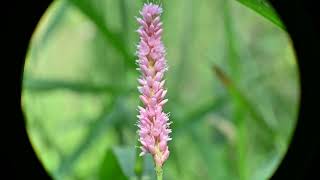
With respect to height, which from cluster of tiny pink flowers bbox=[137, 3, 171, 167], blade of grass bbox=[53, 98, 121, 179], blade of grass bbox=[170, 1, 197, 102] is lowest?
blade of grass bbox=[53, 98, 121, 179]

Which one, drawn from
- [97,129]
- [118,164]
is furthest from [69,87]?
[118,164]

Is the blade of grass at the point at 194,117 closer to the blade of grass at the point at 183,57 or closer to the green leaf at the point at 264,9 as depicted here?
the blade of grass at the point at 183,57

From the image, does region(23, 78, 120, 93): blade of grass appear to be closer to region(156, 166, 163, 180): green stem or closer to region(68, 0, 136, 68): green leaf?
region(68, 0, 136, 68): green leaf

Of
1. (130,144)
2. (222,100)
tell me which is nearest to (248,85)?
(222,100)

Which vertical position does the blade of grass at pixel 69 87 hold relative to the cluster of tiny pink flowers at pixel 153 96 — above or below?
below

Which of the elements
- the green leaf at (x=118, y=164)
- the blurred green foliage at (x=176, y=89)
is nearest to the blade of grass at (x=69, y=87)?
the blurred green foliage at (x=176, y=89)

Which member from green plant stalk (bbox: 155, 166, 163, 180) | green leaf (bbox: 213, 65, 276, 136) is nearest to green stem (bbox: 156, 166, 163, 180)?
green plant stalk (bbox: 155, 166, 163, 180)

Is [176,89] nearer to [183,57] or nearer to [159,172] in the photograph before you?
[183,57]

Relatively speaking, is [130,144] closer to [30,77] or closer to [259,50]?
[30,77]
